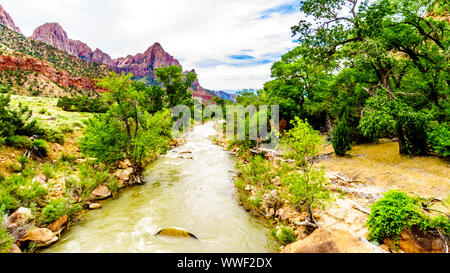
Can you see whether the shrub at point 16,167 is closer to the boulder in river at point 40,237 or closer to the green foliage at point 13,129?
the green foliage at point 13,129

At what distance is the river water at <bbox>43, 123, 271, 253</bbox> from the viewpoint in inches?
270

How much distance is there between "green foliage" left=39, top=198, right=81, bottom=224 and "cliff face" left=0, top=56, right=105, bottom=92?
58.2 meters

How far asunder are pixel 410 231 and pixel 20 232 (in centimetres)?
Result: 1159

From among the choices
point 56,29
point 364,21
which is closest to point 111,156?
point 364,21

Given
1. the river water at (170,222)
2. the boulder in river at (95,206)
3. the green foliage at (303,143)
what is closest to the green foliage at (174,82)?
the river water at (170,222)

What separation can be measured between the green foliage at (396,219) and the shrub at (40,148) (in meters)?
17.1

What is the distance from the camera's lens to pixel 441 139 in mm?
9742

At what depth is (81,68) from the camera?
71.7m

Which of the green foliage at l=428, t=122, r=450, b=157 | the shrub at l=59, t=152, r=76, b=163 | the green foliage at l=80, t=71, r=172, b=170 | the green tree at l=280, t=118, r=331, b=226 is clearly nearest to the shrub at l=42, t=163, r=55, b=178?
the green foliage at l=80, t=71, r=172, b=170

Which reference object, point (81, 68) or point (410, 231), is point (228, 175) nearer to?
point (410, 231)

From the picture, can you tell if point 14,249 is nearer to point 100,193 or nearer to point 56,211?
point 56,211

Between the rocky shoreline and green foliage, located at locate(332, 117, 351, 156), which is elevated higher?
green foliage, located at locate(332, 117, 351, 156)

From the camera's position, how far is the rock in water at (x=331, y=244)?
4293 millimetres

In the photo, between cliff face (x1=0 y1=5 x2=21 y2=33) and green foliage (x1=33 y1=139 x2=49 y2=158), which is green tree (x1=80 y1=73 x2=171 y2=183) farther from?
cliff face (x1=0 y1=5 x2=21 y2=33)
